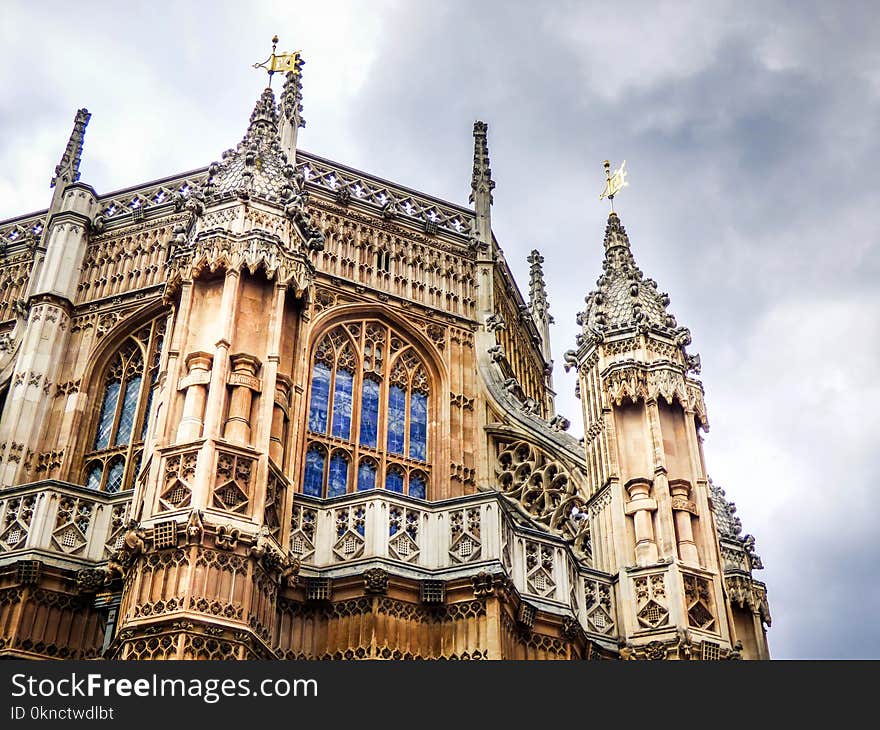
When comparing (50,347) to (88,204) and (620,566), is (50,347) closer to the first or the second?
(88,204)

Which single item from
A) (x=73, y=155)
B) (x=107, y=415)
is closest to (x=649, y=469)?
(x=107, y=415)

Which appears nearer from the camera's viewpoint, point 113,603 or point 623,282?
point 113,603

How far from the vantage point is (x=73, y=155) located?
1050 inches

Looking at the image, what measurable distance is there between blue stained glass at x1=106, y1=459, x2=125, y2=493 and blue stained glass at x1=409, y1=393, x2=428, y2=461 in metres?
5.16

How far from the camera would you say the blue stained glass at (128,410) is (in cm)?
2184

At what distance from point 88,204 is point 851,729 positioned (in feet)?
64.1

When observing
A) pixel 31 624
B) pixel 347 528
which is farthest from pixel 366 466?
pixel 31 624

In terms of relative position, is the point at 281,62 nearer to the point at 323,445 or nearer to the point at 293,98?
the point at 293,98

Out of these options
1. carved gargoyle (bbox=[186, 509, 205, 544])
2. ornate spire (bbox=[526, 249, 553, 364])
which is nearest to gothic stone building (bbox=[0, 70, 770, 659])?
carved gargoyle (bbox=[186, 509, 205, 544])

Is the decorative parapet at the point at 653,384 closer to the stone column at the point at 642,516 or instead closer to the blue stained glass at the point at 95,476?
the stone column at the point at 642,516

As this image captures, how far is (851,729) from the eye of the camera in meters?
10.6

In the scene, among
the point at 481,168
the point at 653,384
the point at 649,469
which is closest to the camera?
the point at 649,469

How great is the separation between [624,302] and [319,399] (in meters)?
5.79

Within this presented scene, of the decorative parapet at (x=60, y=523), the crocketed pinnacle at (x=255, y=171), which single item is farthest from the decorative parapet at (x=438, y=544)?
the crocketed pinnacle at (x=255, y=171)
